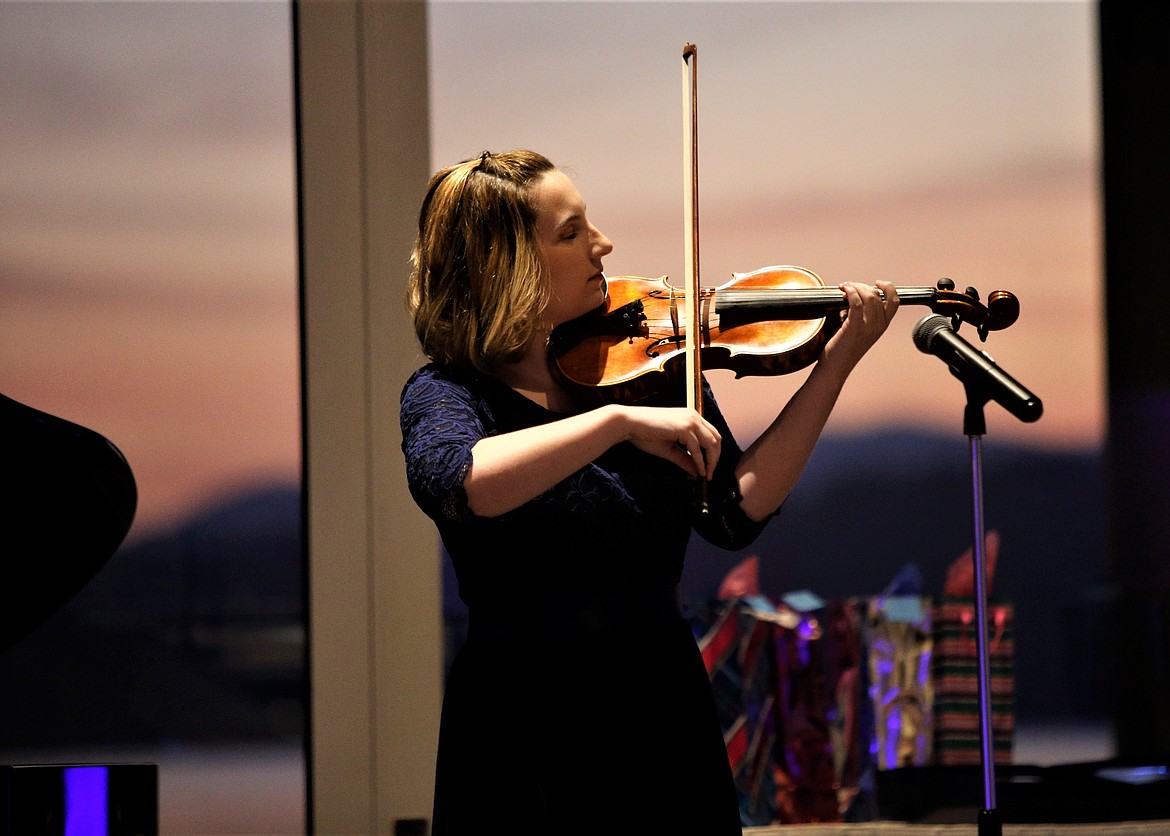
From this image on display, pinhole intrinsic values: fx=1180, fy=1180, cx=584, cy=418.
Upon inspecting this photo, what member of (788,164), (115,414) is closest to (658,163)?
(788,164)

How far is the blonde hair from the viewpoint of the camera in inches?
53.7

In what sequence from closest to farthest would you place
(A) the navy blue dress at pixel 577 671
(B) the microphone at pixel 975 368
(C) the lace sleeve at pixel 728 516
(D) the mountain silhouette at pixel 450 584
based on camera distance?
(B) the microphone at pixel 975 368 < (A) the navy blue dress at pixel 577 671 < (C) the lace sleeve at pixel 728 516 < (D) the mountain silhouette at pixel 450 584

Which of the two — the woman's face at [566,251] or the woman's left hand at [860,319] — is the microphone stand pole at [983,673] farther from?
the woman's face at [566,251]

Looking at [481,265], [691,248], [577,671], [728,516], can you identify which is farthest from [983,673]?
[481,265]

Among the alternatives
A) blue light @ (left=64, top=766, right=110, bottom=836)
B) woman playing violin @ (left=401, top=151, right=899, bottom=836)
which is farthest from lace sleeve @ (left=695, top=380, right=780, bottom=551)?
blue light @ (left=64, top=766, right=110, bottom=836)

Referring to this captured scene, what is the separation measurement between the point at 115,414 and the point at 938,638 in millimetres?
1717

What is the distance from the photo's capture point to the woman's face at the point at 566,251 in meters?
1.40

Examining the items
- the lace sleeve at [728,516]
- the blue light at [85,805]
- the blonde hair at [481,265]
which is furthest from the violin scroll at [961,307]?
the blue light at [85,805]

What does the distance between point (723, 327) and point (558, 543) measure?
12.5 inches

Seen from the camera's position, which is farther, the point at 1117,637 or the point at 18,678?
the point at 1117,637

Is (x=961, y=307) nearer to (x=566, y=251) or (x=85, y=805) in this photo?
(x=566, y=251)

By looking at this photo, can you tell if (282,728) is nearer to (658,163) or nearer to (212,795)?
(212,795)

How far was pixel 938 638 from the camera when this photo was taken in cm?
234

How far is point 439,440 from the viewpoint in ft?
4.09
